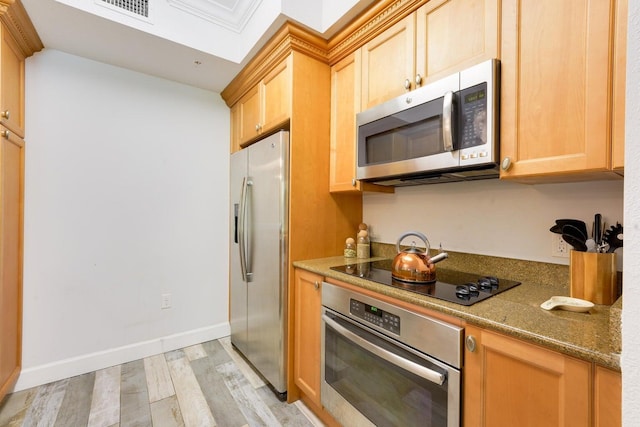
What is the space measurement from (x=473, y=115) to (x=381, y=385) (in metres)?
1.24

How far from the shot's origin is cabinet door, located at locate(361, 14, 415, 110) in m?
1.43

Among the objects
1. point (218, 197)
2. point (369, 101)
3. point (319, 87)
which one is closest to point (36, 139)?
point (218, 197)

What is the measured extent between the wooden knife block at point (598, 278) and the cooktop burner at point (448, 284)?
0.82 feet

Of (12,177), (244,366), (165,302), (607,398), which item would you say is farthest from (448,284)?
(12,177)

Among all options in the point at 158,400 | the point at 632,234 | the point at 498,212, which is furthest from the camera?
the point at 158,400

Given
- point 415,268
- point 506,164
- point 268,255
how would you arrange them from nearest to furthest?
point 506,164 → point 415,268 → point 268,255

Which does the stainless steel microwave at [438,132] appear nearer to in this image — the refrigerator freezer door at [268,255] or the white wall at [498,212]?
the white wall at [498,212]

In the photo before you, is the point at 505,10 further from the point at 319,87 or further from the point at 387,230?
the point at 387,230

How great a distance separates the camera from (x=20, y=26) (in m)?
1.67

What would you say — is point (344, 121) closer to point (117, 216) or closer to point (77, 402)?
point (117, 216)

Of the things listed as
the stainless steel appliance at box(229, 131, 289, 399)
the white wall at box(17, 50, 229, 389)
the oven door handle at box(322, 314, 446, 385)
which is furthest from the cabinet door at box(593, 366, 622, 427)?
the white wall at box(17, 50, 229, 389)

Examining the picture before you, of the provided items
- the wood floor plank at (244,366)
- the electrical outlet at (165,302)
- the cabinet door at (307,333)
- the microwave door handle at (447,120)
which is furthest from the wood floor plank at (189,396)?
the microwave door handle at (447,120)

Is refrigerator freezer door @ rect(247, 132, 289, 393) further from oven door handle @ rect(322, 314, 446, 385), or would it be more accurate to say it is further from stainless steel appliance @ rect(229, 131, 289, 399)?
oven door handle @ rect(322, 314, 446, 385)

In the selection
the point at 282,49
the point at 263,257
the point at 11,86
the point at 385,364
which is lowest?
the point at 385,364
